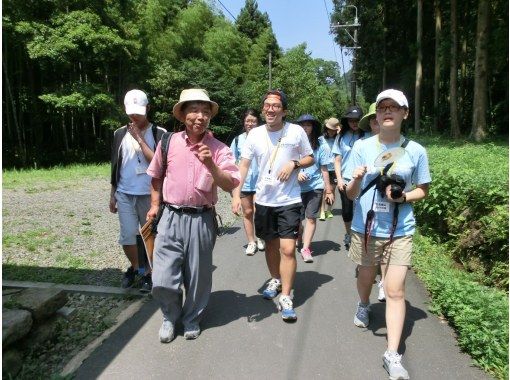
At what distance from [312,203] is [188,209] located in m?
2.63

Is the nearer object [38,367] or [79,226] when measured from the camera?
[38,367]

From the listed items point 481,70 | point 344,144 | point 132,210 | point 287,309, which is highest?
point 481,70

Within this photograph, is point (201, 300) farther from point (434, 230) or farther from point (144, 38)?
point (144, 38)

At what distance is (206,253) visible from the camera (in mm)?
3596

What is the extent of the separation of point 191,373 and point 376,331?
1.54 meters

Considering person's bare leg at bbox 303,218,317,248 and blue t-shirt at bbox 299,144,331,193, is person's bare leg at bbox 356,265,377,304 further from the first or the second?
blue t-shirt at bbox 299,144,331,193

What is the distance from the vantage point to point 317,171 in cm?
598

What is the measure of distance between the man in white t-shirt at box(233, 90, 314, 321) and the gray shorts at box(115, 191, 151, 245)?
1.02 metres

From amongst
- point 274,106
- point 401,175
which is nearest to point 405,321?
point 401,175

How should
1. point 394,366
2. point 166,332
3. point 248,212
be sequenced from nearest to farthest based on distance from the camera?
point 394,366
point 166,332
point 248,212

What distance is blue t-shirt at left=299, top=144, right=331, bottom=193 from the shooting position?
584 cm

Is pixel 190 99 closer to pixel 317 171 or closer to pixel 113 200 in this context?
pixel 113 200

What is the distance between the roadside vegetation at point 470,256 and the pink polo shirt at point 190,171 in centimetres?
206

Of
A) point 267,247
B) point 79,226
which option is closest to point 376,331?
point 267,247
